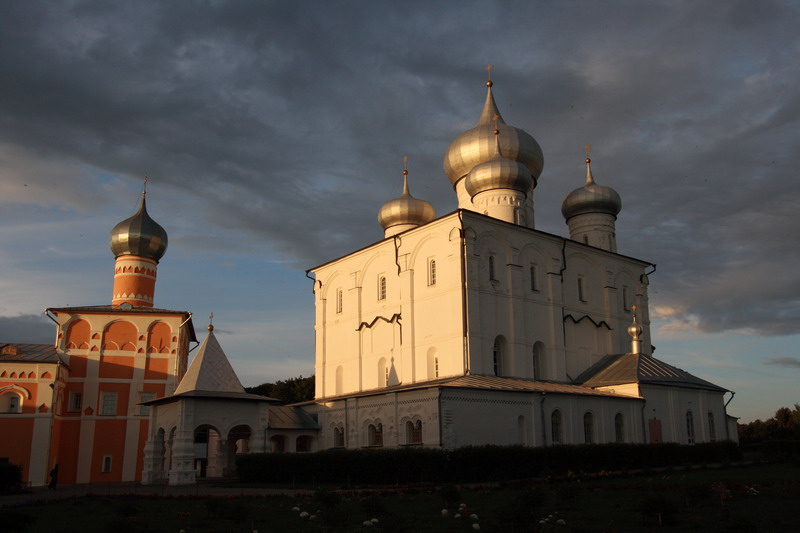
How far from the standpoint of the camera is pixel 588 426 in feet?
87.1

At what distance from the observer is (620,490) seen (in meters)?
16.0

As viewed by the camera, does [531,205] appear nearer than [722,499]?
No

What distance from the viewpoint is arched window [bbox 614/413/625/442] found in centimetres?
2706

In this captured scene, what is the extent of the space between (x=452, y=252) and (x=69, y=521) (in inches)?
683

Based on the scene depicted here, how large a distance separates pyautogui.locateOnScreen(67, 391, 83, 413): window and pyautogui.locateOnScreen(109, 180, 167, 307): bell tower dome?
15.9ft

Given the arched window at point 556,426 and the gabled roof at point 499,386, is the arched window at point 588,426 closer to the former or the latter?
the gabled roof at point 499,386

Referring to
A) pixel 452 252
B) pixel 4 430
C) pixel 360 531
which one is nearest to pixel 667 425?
pixel 452 252

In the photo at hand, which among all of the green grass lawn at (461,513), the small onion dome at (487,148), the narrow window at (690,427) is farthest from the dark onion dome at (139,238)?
the narrow window at (690,427)

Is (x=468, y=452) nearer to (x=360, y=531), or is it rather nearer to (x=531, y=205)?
(x=360, y=531)

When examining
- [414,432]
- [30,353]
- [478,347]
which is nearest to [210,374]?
[414,432]

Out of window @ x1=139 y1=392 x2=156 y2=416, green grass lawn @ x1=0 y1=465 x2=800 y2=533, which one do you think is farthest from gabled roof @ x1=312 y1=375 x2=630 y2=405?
window @ x1=139 y1=392 x2=156 y2=416

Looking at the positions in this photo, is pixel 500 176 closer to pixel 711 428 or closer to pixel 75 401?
pixel 711 428

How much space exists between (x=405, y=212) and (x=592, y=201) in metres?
9.00

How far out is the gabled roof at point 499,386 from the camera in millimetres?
23703
